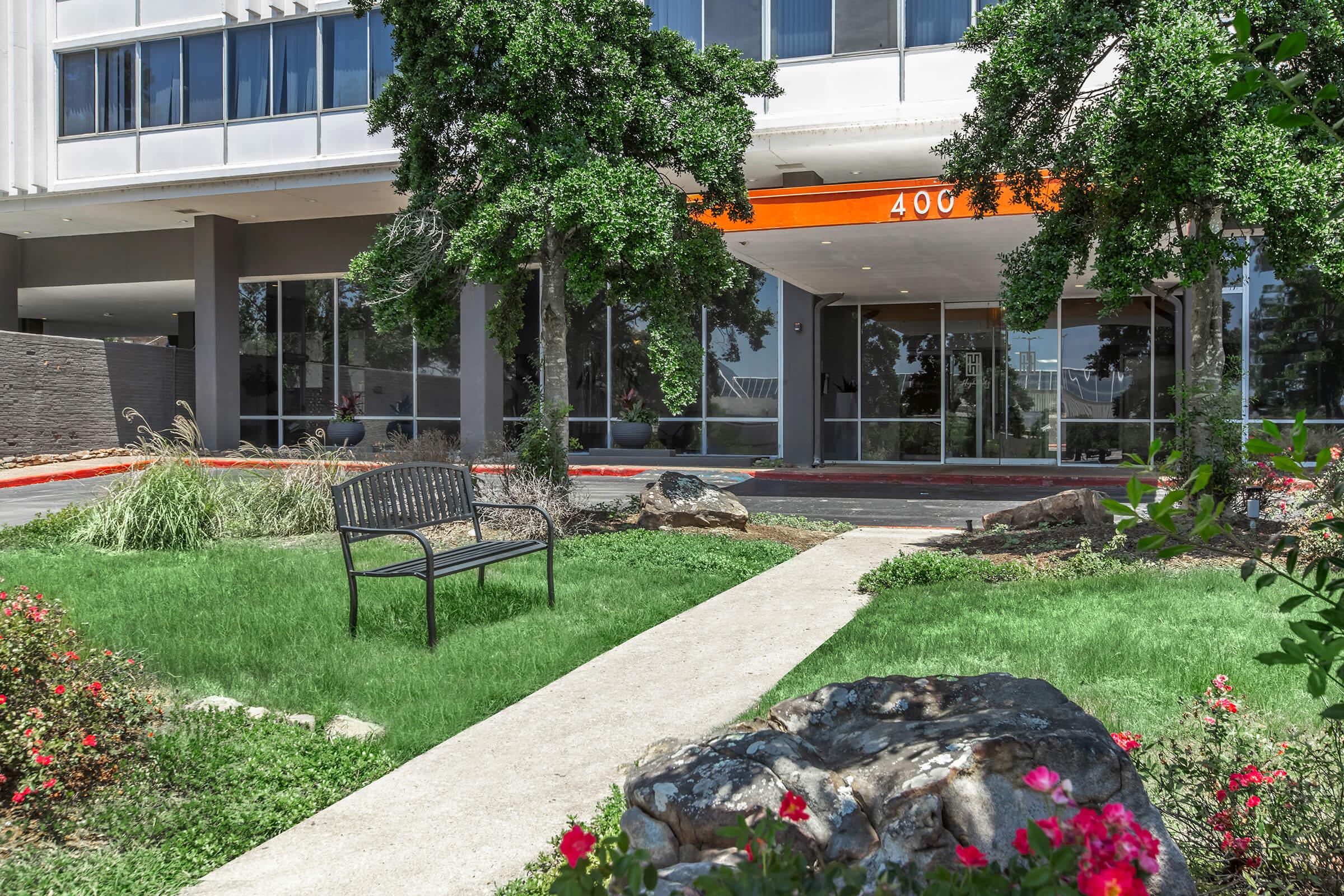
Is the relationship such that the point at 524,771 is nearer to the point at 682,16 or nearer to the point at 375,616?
the point at 375,616

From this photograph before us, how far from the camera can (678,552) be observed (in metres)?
9.44

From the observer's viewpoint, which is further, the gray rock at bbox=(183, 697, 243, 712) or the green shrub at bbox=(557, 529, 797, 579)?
the green shrub at bbox=(557, 529, 797, 579)

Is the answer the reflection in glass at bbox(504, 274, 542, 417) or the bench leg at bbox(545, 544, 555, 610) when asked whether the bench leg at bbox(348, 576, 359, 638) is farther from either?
the reflection in glass at bbox(504, 274, 542, 417)

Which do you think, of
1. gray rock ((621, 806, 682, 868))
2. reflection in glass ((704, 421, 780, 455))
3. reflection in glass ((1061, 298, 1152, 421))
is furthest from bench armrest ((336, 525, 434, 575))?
reflection in glass ((1061, 298, 1152, 421))

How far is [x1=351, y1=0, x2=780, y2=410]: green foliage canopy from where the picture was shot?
33.3ft

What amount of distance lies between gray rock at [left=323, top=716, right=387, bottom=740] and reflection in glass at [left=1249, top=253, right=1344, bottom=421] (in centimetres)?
1915

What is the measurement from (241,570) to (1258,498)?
9.42 m

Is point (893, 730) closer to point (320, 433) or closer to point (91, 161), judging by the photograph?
point (320, 433)

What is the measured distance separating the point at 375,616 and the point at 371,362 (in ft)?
67.7

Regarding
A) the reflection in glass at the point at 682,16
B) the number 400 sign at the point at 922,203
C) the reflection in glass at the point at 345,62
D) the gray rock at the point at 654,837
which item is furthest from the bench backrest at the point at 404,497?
the reflection in glass at the point at 345,62

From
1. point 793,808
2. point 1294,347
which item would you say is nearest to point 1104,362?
point 1294,347

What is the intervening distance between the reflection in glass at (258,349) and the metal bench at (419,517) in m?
21.1

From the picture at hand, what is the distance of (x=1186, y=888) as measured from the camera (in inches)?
86.7

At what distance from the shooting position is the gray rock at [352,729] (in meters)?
4.44
